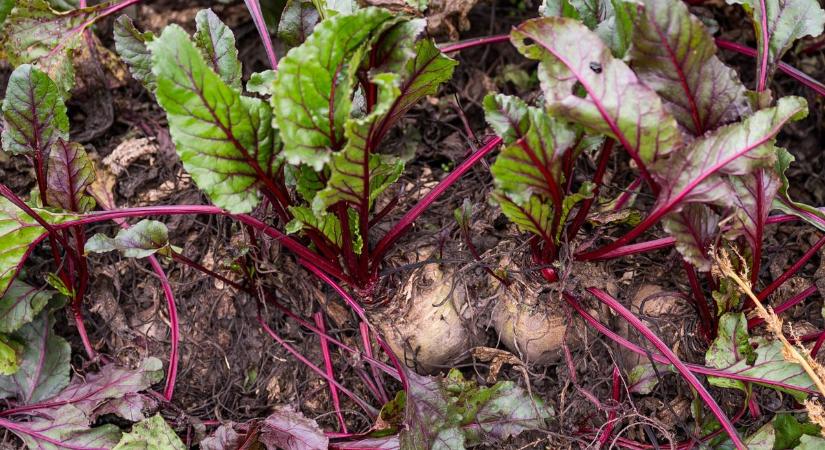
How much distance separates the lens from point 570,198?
1.35 meters

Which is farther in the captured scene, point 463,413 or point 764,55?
point 463,413

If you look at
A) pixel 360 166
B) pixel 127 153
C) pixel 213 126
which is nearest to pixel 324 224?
pixel 360 166

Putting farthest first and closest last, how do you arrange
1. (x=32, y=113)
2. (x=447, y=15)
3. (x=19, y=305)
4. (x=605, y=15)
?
(x=447, y=15)
(x=19, y=305)
(x=32, y=113)
(x=605, y=15)

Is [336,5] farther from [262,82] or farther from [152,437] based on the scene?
[152,437]

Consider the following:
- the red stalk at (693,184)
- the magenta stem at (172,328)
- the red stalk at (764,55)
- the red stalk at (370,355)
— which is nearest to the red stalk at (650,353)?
the red stalk at (693,184)

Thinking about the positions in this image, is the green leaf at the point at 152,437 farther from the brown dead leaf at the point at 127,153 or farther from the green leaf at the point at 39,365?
the brown dead leaf at the point at 127,153

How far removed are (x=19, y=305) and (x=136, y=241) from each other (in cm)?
47

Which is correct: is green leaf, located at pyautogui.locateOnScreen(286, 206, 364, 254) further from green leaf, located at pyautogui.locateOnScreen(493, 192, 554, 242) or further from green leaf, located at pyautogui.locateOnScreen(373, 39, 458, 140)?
green leaf, located at pyautogui.locateOnScreen(493, 192, 554, 242)

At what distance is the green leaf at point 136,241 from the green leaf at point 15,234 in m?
0.11

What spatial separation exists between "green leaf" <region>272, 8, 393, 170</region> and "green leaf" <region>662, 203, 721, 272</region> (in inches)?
26.3

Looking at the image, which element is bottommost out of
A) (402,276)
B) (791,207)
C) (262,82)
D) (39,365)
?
(39,365)

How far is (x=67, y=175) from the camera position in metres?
1.59

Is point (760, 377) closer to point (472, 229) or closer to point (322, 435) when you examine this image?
point (472, 229)

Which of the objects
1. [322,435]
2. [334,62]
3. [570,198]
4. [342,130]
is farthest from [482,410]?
[334,62]
